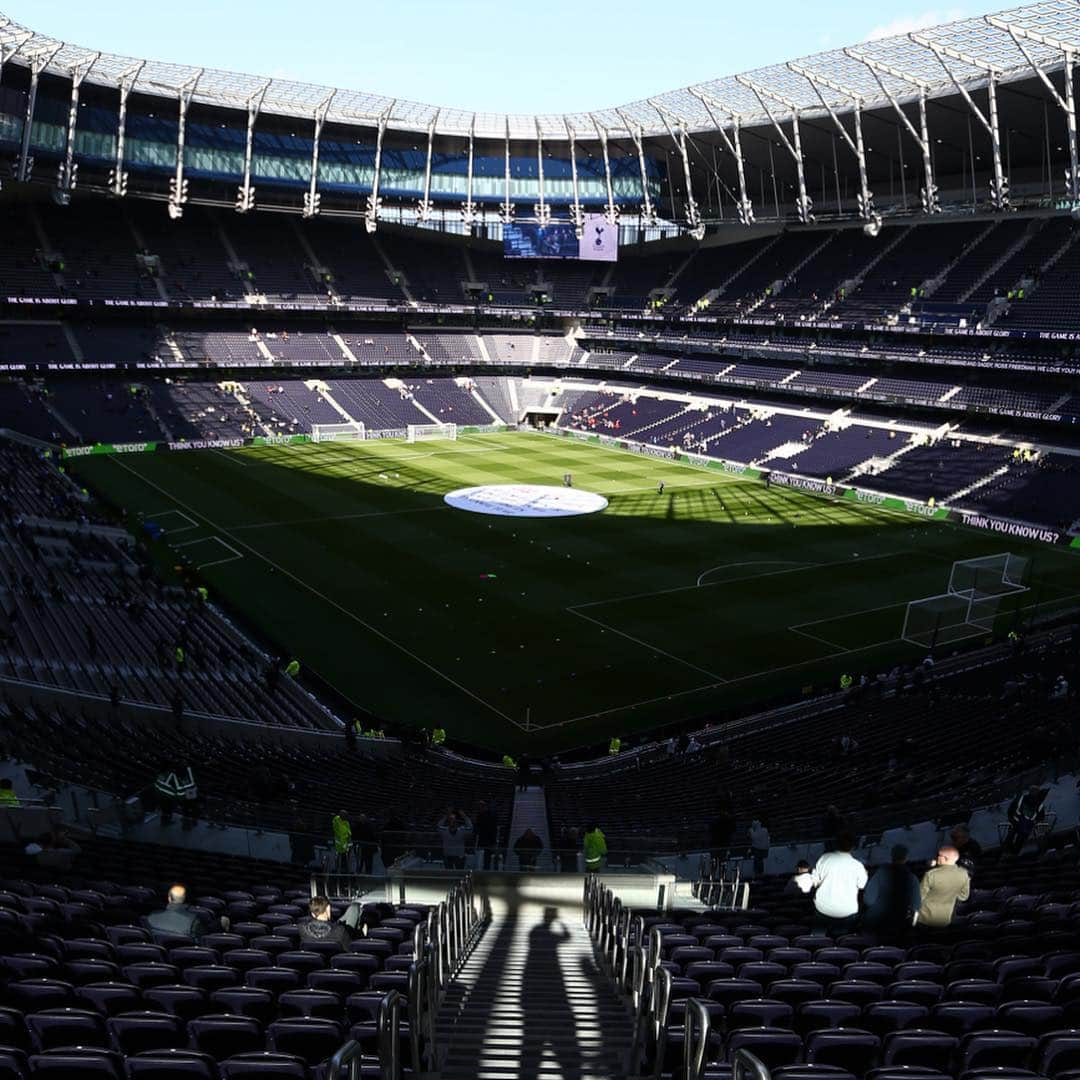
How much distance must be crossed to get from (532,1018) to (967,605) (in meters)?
38.5

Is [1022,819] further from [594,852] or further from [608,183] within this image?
[608,183]

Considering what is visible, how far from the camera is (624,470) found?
71.8 metres

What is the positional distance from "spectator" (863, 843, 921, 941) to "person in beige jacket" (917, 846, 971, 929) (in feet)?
0.40

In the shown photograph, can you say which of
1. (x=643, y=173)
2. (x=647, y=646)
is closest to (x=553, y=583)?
(x=647, y=646)

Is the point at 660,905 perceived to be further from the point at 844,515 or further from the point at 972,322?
the point at 972,322

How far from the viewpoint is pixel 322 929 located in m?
8.80

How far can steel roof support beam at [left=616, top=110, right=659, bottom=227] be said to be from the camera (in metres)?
86.4

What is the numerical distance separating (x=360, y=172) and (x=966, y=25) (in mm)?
56891

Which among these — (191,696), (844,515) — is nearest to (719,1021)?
(191,696)

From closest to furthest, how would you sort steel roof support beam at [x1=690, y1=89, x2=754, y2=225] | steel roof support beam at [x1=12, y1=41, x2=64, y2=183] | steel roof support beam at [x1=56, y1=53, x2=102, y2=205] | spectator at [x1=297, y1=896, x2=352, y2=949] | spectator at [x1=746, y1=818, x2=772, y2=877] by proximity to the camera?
spectator at [x1=297, y1=896, x2=352, y2=949]
spectator at [x1=746, y1=818, x2=772, y2=877]
steel roof support beam at [x1=12, y1=41, x2=64, y2=183]
steel roof support beam at [x1=56, y1=53, x2=102, y2=205]
steel roof support beam at [x1=690, y1=89, x2=754, y2=225]

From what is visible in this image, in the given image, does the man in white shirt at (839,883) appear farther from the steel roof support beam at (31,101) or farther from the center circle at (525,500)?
the steel roof support beam at (31,101)

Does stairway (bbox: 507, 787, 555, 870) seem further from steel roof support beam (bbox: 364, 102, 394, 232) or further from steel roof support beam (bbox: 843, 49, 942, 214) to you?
steel roof support beam (bbox: 364, 102, 394, 232)

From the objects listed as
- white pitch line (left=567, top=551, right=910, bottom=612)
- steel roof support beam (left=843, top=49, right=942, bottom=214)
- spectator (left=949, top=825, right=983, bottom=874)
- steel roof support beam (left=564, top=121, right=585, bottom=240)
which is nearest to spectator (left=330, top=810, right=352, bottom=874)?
spectator (left=949, top=825, right=983, bottom=874)

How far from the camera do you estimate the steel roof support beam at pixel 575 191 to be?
9212 cm
